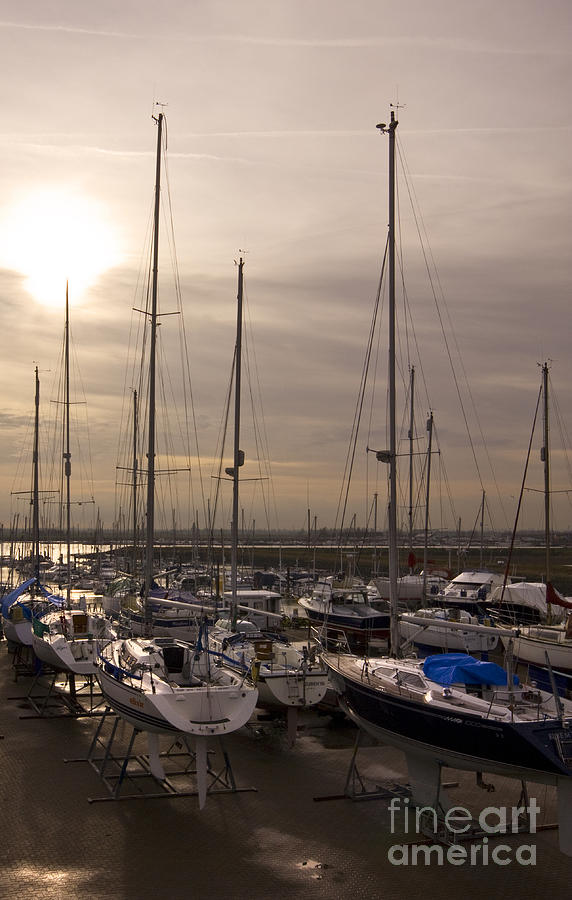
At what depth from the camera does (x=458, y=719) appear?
1335 centimetres

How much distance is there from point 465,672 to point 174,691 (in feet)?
17.9

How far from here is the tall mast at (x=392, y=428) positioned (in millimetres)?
18516

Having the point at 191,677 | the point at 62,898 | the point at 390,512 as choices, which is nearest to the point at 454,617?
the point at 390,512

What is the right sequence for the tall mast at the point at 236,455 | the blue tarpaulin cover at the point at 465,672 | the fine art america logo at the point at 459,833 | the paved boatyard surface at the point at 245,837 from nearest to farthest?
the paved boatyard surface at the point at 245,837
the fine art america logo at the point at 459,833
the blue tarpaulin cover at the point at 465,672
the tall mast at the point at 236,455

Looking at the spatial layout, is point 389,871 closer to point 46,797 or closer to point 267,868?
point 267,868

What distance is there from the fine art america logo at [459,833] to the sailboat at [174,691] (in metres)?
3.45

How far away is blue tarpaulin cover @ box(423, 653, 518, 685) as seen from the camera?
14906 millimetres

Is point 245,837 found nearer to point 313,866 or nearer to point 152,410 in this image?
point 313,866

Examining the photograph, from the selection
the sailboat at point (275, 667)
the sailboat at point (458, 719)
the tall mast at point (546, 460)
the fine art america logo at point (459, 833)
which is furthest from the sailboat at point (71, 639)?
the tall mast at point (546, 460)

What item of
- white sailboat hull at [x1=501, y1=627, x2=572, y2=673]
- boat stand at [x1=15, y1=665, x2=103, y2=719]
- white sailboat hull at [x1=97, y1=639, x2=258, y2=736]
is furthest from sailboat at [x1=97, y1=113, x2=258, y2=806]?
white sailboat hull at [x1=501, y1=627, x2=572, y2=673]

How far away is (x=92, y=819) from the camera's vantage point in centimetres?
1449

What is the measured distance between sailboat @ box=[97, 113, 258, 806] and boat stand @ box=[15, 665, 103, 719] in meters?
4.03

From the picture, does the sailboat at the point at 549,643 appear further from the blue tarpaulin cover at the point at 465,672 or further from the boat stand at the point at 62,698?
the boat stand at the point at 62,698

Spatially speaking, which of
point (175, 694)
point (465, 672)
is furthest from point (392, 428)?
point (175, 694)
